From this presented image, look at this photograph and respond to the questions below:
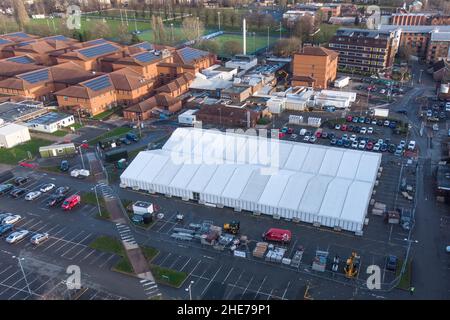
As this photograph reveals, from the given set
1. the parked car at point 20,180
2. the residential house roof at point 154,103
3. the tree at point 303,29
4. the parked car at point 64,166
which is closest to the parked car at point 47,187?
the parked car at point 20,180

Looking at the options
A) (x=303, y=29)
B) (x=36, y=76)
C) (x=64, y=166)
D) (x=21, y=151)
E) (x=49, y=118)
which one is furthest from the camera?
(x=303, y=29)

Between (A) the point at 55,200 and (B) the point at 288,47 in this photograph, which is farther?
(B) the point at 288,47

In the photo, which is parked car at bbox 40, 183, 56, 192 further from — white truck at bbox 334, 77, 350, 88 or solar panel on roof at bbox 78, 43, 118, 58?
white truck at bbox 334, 77, 350, 88

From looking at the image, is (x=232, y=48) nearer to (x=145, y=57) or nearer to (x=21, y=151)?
(x=145, y=57)

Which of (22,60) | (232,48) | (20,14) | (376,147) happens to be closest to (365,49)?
(232,48)

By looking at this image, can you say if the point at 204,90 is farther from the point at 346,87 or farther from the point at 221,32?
the point at 221,32
